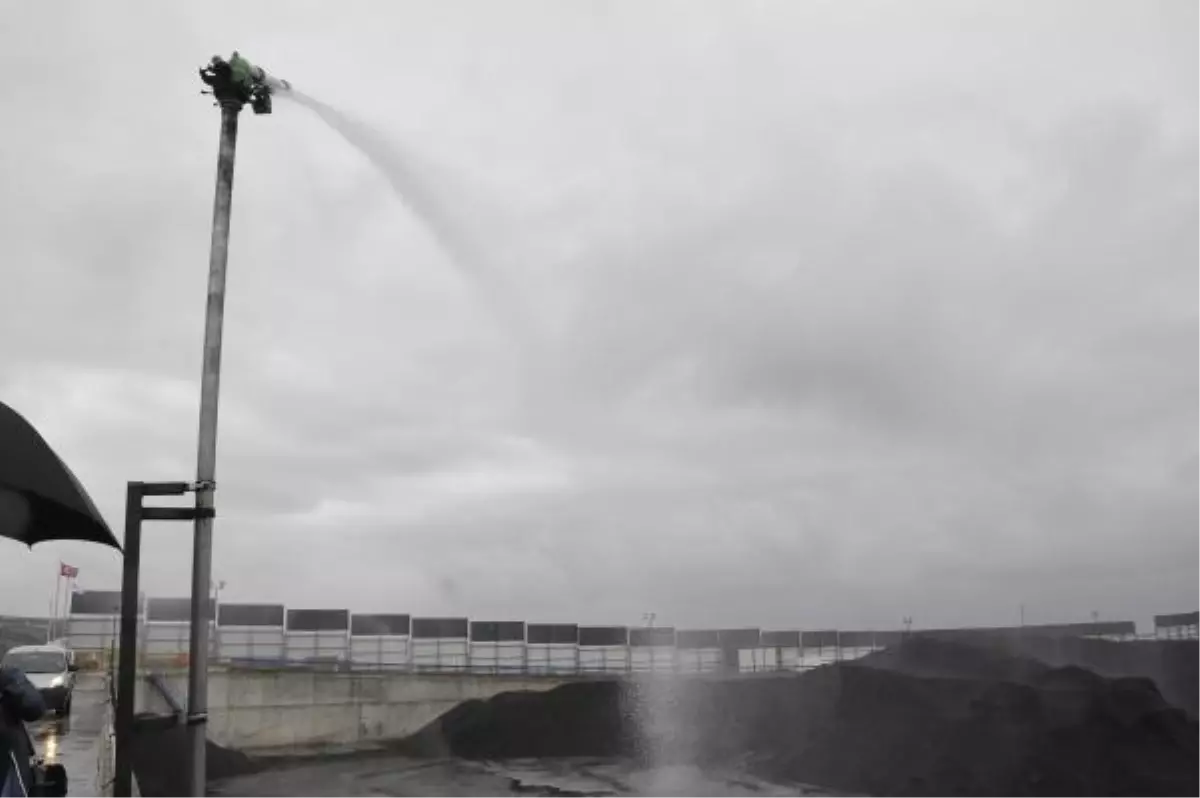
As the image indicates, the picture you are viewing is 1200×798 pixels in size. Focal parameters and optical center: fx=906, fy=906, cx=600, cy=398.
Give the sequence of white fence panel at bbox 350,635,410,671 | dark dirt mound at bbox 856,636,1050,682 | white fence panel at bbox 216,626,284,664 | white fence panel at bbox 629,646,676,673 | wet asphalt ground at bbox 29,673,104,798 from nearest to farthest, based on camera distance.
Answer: wet asphalt ground at bbox 29,673,104,798
dark dirt mound at bbox 856,636,1050,682
white fence panel at bbox 216,626,284,664
white fence panel at bbox 350,635,410,671
white fence panel at bbox 629,646,676,673

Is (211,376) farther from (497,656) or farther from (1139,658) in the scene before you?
(497,656)

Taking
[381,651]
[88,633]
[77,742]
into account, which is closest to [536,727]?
[381,651]

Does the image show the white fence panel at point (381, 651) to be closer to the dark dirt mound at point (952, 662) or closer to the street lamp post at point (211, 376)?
the dark dirt mound at point (952, 662)

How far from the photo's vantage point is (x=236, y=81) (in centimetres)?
561

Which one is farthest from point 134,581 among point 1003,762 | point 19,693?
point 1003,762

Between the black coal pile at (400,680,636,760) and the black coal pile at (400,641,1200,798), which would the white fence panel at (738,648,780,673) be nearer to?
the black coal pile at (400,641,1200,798)

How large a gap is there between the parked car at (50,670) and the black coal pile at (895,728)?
2938cm

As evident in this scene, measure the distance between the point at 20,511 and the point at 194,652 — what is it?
118 centimetres

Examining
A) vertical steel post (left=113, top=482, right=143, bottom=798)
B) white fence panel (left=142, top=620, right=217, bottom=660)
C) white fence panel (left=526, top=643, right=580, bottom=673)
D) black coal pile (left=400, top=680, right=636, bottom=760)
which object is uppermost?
vertical steel post (left=113, top=482, right=143, bottom=798)

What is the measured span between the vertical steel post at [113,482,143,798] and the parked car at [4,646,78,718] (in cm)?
2447

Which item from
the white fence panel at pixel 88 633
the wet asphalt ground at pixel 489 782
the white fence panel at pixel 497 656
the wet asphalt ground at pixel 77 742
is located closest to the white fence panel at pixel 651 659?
the white fence panel at pixel 497 656

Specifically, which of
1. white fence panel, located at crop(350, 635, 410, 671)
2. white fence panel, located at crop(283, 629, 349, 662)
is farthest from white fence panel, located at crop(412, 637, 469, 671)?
white fence panel, located at crop(283, 629, 349, 662)

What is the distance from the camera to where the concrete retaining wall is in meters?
46.5

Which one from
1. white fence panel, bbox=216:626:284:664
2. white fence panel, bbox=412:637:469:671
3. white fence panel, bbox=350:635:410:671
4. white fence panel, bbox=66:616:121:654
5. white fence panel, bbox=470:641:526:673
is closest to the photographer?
white fence panel, bbox=66:616:121:654
